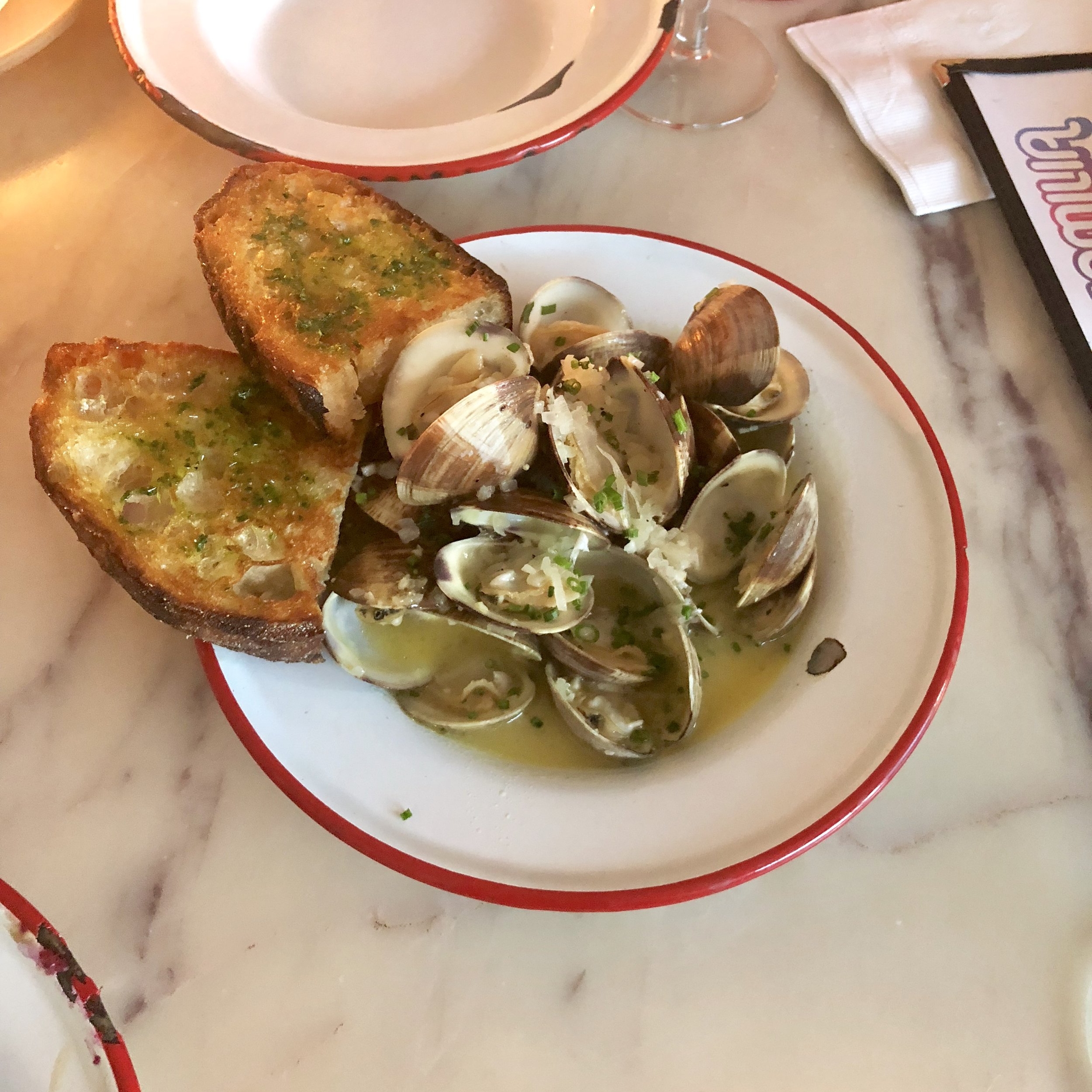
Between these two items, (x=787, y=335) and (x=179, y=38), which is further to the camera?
(x=179, y=38)

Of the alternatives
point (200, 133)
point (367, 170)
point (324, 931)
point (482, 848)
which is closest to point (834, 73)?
point (367, 170)

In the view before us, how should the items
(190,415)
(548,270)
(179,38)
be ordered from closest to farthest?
(190,415), (548,270), (179,38)

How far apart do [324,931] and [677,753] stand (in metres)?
0.42

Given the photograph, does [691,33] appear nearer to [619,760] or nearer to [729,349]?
[729,349]

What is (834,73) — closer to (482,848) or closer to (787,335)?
(787,335)

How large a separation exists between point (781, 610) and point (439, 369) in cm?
49

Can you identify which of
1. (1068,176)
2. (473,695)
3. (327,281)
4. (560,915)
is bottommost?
(560,915)

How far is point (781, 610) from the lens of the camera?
3.22ft

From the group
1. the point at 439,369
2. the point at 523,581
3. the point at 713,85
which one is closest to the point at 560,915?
the point at 523,581

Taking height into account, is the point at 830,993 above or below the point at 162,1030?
below

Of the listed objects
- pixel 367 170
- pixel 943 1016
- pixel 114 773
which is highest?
pixel 367 170

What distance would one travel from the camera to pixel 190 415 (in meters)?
1.05

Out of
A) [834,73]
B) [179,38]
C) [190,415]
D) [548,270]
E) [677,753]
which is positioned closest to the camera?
[677,753]

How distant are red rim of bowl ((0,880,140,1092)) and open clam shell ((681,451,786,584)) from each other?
727mm
